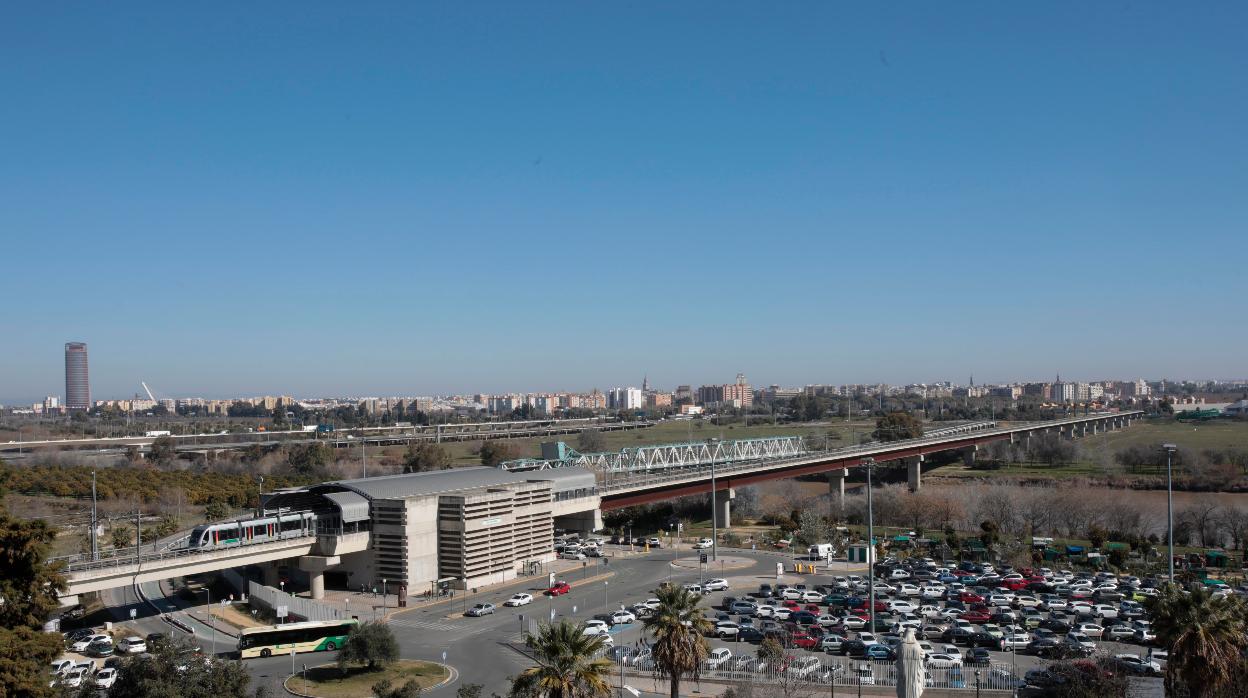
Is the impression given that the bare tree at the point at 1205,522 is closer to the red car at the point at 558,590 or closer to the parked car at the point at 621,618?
the parked car at the point at 621,618

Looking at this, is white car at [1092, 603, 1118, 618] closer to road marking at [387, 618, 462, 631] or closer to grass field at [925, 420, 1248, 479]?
road marking at [387, 618, 462, 631]

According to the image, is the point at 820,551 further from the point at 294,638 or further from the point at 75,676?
the point at 75,676

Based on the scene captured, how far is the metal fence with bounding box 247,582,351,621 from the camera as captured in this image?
4059cm

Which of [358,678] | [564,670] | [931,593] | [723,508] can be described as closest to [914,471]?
[723,508]

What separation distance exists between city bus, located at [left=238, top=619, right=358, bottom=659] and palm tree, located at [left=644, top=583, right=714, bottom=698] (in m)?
17.3

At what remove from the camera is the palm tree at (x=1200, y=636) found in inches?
877

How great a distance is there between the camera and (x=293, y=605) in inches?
1661

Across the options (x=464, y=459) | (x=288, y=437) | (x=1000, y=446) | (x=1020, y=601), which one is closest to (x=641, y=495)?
(x=1020, y=601)

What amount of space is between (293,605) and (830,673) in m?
24.4

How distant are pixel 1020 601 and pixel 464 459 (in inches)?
3604

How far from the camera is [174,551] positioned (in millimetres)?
42406

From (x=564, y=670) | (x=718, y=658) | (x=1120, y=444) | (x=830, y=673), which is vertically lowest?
(x=1120, y=444)

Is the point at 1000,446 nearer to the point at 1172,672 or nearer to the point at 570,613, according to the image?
the point at 570,613

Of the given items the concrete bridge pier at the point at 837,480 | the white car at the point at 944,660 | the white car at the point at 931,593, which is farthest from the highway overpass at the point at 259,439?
the white car at the point at 944,660
